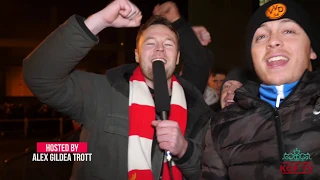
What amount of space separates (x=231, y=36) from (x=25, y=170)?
375cm

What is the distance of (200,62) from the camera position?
8.71 ft

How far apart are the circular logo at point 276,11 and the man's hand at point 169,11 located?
111 centimetres

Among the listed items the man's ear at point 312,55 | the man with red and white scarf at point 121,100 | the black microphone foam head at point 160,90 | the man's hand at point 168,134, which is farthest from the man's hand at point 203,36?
the man's hand at point 168,134

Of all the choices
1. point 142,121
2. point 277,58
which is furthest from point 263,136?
point 142,121

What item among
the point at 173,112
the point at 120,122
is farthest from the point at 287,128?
the point at 120,122

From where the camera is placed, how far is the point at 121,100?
2139 mm

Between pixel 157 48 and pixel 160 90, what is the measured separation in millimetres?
422

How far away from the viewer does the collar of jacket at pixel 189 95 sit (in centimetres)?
216

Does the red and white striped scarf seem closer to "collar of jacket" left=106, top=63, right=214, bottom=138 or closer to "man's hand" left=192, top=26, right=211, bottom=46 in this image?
"collar of jacket" left=106, top=63, right=214, bottom=138

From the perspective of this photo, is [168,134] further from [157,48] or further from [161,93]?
[157,48]

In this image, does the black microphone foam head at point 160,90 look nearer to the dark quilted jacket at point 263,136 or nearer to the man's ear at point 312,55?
the dark quilted jacket at point 263,136

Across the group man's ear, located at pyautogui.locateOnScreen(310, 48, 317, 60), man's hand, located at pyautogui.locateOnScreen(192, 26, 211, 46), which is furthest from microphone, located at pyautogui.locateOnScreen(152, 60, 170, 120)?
man's hand, located at pyautogui.locateOnScreen(192, 26, 211, 46)

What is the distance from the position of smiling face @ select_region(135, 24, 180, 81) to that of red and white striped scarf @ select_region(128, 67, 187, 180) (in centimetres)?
11

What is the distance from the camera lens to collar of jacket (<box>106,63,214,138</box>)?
216 centimetres
